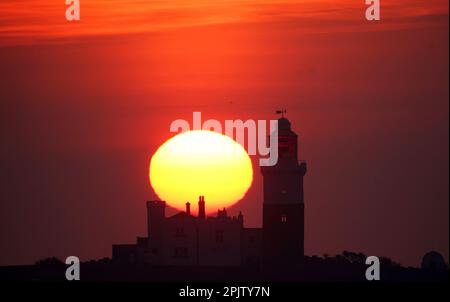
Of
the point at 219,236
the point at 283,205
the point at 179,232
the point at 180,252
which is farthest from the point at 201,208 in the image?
the point at 283,205

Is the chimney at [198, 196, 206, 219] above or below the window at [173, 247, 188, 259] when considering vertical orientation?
above

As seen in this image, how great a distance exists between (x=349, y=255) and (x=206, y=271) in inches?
661

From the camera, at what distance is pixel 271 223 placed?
158250 millimetres

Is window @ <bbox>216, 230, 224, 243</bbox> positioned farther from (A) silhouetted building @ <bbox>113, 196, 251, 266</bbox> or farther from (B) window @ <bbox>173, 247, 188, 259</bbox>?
(B) window @ <bbox>173, 247, 188, 259</bbox>

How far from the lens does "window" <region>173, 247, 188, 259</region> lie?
15905 cm

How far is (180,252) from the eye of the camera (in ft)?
523

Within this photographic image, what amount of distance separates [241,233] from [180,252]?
3.30 m

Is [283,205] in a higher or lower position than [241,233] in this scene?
higher

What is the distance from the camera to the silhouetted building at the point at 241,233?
158 meters

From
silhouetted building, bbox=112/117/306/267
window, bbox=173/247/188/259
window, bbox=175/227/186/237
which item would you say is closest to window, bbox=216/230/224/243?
silhouetted building, bbox=112/117/306/267

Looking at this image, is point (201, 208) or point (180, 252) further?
point (201, 208)

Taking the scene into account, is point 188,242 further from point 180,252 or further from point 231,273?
point 231,273
